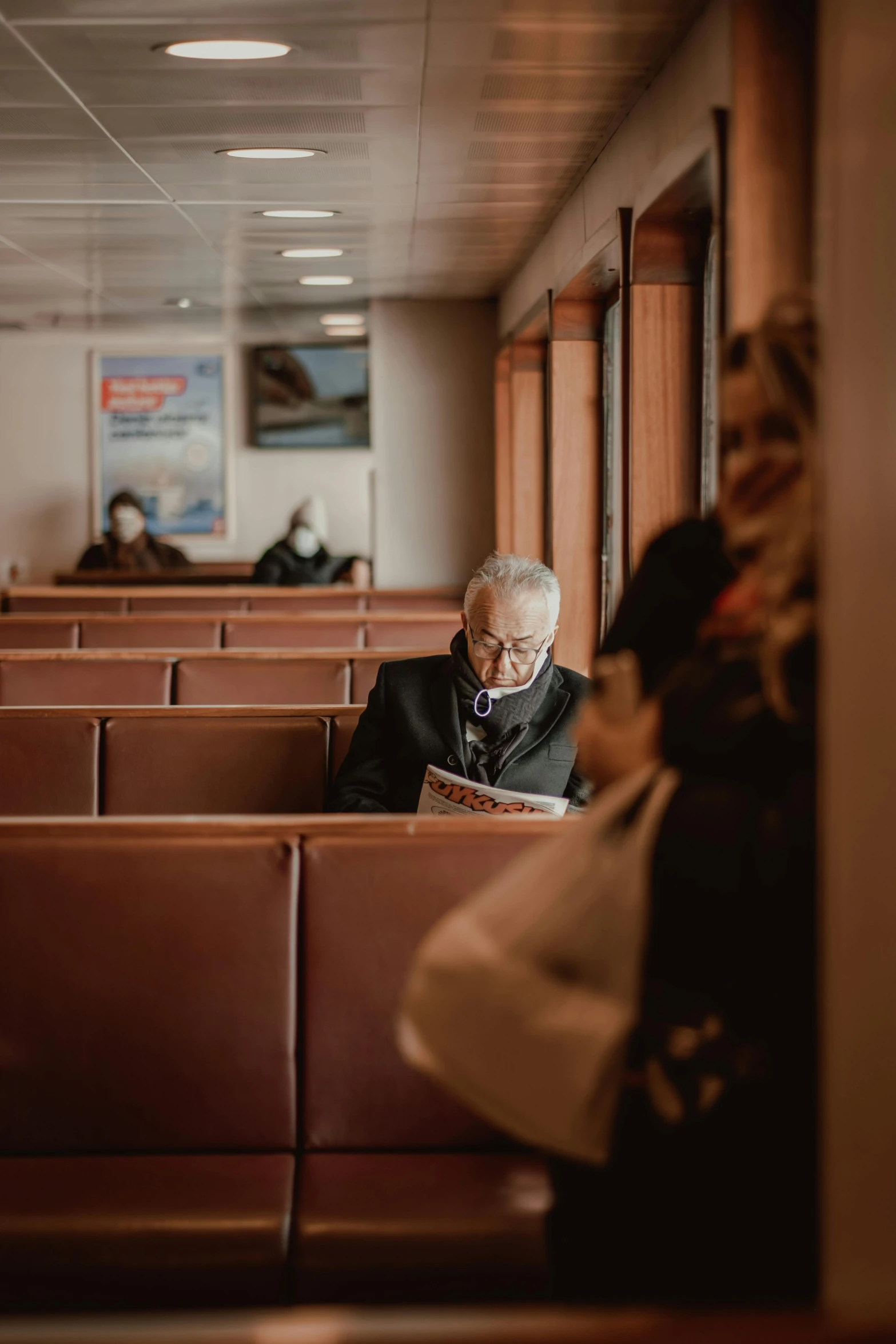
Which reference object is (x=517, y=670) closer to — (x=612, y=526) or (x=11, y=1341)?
(x=11, y=1341)

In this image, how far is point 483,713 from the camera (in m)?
2.72

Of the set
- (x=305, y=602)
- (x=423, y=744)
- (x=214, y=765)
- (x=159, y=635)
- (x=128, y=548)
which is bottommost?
(x=214, y=765)

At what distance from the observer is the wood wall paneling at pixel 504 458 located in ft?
24.7

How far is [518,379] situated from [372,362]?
109 centimetres

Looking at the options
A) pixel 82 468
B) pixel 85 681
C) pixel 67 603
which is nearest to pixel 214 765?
pixel 85 681

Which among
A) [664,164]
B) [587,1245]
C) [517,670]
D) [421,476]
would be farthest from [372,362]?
[587,1245]

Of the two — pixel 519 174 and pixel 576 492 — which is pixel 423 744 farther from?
pixel 576 492

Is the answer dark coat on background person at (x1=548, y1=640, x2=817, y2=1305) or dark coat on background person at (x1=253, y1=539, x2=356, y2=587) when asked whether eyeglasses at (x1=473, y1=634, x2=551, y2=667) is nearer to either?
dark coat on background person at (x1=548, y1=640, x2=817, y2=1305)

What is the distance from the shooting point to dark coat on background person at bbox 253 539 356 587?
868 centimetres

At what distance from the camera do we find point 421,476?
320 inches

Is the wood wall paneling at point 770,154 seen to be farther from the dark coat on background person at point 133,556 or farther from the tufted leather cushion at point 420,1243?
the dark coat on background person at point 133,556

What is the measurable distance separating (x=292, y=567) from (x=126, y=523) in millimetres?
1422

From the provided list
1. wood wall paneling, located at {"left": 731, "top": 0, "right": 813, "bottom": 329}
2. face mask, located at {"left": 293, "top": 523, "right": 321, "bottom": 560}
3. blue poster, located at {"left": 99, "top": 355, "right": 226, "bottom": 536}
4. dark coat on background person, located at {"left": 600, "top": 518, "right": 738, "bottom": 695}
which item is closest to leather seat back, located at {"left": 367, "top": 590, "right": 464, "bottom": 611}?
face mask, located at {"left": 293, "top": 523, "right": 321, "bottom": 560}

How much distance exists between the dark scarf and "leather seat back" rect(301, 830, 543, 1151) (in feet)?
2.60
